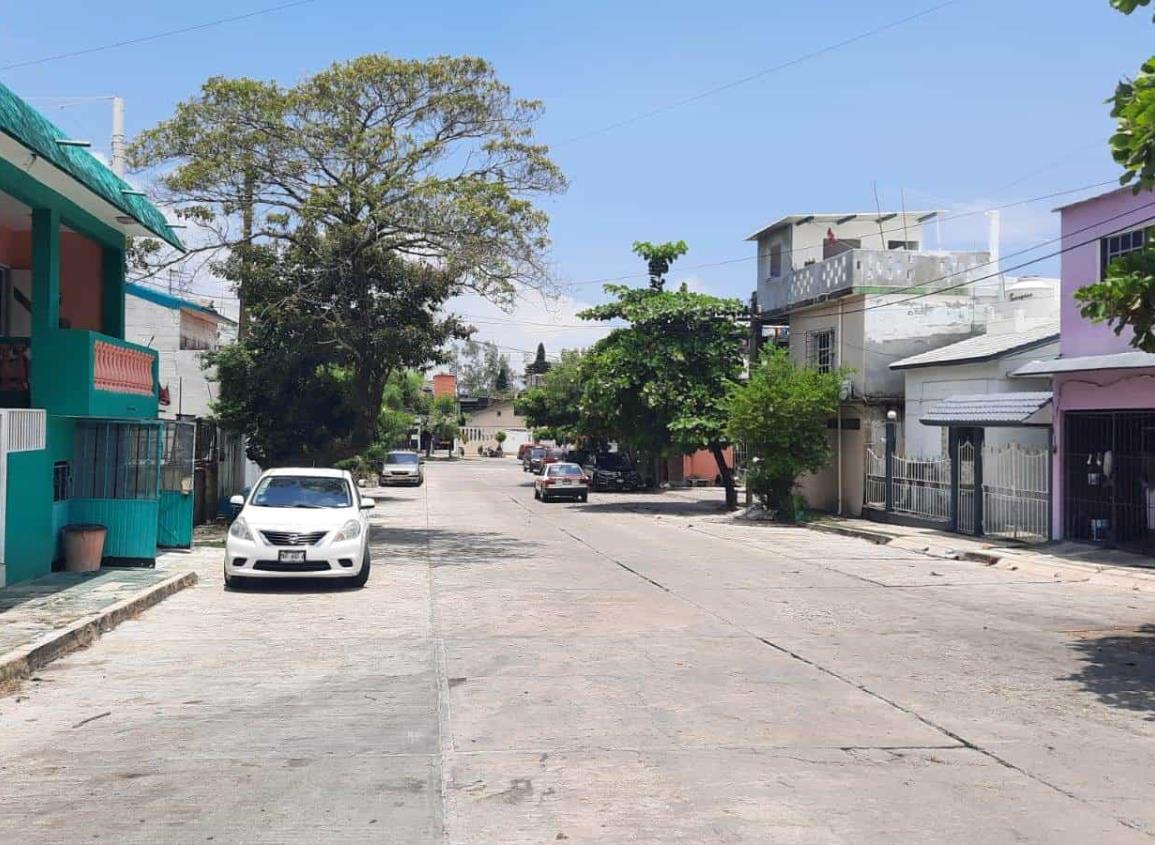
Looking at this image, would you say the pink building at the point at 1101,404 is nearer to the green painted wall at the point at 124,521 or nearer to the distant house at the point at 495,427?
the green painted wall at the point at 124,521

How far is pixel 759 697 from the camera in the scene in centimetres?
855

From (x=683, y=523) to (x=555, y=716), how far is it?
2305 centimetres

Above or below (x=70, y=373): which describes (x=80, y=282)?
above

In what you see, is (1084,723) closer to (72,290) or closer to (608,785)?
(608,785)

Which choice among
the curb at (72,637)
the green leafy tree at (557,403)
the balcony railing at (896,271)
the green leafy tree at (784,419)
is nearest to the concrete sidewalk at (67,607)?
the curb at (72,637)

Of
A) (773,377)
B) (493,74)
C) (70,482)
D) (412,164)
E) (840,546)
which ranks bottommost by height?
(840,546)

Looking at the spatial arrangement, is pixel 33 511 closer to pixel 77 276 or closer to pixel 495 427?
pixel 77 276

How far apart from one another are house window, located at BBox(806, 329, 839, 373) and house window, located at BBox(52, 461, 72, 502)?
22.2 metres

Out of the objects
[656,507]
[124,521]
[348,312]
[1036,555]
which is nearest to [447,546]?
[348,312]

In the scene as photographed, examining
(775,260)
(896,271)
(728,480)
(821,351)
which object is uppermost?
(775,260)

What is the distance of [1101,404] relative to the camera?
20.3 meters

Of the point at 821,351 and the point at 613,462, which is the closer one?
the point at 821,351

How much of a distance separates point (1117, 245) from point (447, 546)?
562 inches

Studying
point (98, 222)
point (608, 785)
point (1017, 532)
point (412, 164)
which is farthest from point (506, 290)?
point (608, 785)
